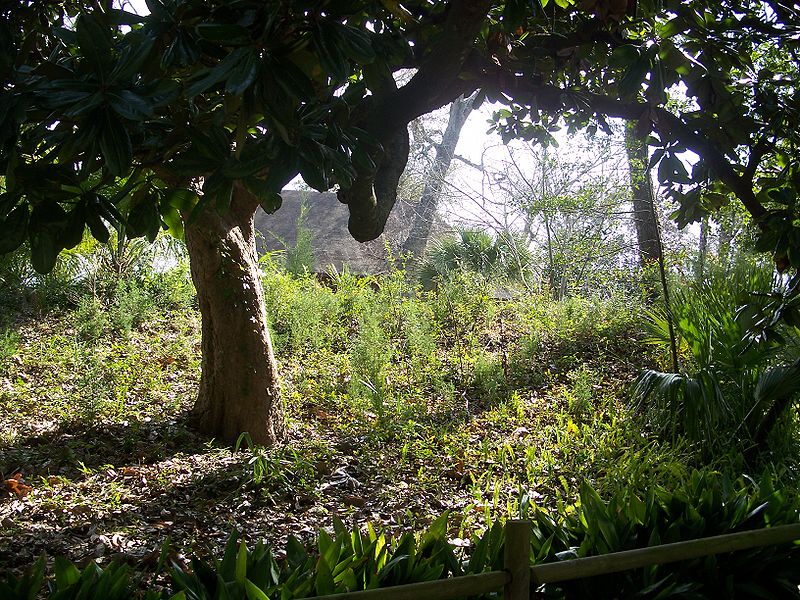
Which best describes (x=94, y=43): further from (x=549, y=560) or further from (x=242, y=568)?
(x=549, y=560)

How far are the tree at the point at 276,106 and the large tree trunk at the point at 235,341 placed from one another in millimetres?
13

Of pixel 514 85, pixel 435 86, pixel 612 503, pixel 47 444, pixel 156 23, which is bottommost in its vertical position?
pixel 47 444

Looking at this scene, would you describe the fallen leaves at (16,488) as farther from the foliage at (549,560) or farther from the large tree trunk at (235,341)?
the foliage at (549,560)

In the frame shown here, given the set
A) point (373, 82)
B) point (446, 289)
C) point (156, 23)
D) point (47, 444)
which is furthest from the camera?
point (446, 289)

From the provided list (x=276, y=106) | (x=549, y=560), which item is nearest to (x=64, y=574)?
(x=276, y=106)

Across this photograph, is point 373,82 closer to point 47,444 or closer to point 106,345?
point 47,444

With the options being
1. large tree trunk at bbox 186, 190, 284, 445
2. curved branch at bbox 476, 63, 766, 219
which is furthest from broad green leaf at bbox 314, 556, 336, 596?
large tree trunk at bbox 186, 190, 284, 445

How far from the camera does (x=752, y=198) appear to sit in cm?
334

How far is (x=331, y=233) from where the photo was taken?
11961 millimetres

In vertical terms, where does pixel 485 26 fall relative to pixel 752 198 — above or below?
above

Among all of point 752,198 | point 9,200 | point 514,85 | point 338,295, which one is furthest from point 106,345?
point 752,198

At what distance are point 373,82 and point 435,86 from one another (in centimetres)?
70

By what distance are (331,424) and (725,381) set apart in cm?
277

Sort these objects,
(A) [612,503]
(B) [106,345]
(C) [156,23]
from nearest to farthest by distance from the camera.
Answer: (C) [156,23], (A) [612,503], (B) [106,345]
